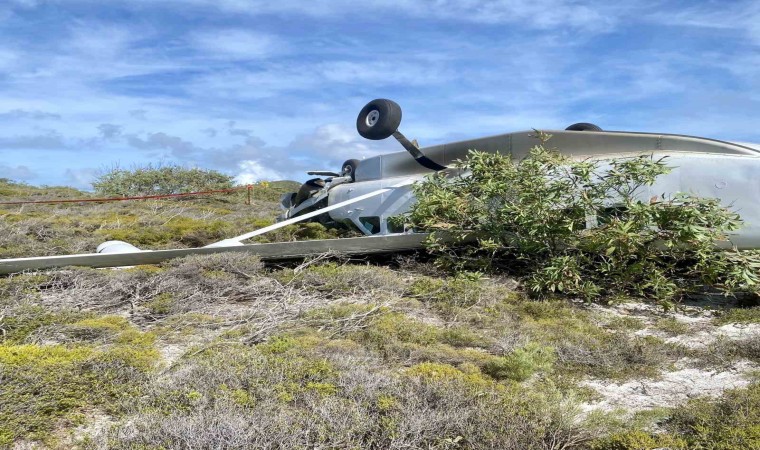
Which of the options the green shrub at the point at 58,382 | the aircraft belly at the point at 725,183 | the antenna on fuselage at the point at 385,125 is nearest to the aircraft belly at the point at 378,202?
the antenna on fuselage at the point at 385,125

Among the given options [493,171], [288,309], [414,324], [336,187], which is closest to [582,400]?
[414,324]

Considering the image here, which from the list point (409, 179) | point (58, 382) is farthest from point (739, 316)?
point (58, 382)

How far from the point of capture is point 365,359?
4656 mm

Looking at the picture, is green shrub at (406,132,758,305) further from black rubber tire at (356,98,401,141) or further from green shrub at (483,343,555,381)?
green shrub at (483,343,555,381)

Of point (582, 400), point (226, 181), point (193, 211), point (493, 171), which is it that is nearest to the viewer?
point (582, 400)

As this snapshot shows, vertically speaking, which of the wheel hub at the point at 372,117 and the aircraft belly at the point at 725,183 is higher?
the wheel hub at the point at 372,117

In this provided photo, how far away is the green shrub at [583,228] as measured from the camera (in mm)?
6795

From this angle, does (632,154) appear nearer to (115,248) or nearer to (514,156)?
(514,156)

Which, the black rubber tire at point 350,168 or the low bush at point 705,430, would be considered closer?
the low bush at point 705,430

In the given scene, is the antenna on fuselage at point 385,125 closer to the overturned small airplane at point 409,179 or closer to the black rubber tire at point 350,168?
the overturned small airplane at point 409,179

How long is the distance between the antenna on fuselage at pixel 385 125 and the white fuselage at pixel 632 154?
0.61 feet

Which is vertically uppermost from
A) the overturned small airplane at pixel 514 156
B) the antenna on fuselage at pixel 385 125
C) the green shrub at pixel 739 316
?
the antenna on fuselage at pixel 385 125

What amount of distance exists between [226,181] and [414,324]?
24795 mm

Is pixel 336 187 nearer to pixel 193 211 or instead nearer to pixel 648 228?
pixel 648 228
